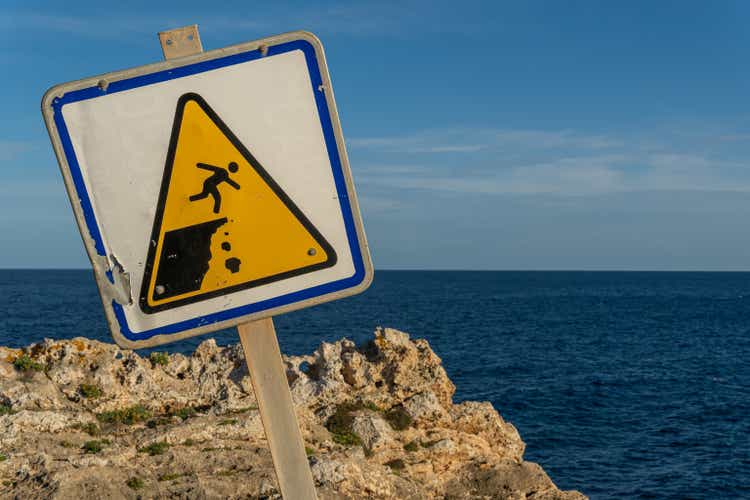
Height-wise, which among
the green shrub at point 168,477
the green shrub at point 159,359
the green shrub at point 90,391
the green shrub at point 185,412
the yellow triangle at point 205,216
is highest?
the yellow triangle at point 205,216

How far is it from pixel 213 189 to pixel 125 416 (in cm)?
1212

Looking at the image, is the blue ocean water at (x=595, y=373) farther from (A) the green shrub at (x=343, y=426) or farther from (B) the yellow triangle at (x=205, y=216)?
(B) the yellow triangle at (x=205, y=216)

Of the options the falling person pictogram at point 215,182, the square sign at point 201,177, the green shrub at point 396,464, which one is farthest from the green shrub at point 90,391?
the falling person pictogram at point 215,182

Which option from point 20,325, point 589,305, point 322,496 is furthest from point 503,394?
point 589,305

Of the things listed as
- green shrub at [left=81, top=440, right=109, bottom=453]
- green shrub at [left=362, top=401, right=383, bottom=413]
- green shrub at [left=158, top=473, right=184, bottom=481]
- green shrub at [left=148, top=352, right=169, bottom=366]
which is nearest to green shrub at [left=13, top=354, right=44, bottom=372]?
green shrub at [left=148, top=352, right=169, bottom=366]

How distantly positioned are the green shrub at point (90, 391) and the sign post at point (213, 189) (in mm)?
12643

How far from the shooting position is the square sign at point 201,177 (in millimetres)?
2576

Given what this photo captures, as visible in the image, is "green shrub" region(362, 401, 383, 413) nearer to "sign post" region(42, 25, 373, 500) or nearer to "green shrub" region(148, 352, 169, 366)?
"green shrub" region(148, 352, 169, 366)

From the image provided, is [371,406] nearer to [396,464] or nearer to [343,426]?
[343,426]

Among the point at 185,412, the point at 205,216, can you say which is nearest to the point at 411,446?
the point at 185,412

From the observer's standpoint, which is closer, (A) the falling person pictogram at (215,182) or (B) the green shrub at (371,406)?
(A) the falling person pictogram at (215,182)

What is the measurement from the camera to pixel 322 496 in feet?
32.8

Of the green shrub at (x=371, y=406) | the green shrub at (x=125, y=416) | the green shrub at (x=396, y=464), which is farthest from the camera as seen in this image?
the green shrub at (x=371, y=406)

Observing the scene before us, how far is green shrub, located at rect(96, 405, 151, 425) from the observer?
43.6 feet
